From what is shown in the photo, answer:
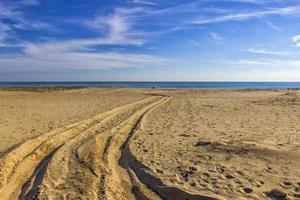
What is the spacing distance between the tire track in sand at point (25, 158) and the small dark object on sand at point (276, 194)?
4346 millimetres

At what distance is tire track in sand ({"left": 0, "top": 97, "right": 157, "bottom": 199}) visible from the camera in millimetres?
6812

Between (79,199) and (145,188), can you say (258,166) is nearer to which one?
(145,188)

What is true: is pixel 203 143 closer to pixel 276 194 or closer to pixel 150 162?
pixel 150 162

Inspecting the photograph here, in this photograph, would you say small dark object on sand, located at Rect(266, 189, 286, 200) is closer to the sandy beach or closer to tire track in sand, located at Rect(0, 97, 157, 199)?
the sandy beach

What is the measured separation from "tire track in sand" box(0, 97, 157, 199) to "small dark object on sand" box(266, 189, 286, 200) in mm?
4346

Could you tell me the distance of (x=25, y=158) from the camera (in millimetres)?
8648

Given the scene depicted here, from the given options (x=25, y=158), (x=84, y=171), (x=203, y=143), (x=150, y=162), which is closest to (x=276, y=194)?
(x=150, y=162)

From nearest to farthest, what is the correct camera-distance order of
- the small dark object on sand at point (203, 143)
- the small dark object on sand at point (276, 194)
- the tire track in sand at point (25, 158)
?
the small dark object on sand at point (276, 194) → the tire track in sand at point (25, 158) → the small dark object on sand at point (203, 143)

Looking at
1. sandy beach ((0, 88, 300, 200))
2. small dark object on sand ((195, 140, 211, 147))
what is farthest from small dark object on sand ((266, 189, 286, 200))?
small dark object on sand ((195, 140, 211, 147))

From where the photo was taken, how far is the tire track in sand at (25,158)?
6812mm

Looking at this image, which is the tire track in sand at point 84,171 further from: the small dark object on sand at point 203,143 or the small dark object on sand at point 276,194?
the small dark object on sand at point 276,194

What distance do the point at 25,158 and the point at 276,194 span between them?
576cm

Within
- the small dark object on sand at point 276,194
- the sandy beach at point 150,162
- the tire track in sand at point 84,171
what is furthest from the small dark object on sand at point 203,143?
the small dark object on sand at point 276,194

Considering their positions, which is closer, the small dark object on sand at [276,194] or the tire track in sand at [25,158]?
the small dark object on sand at [276,194]
